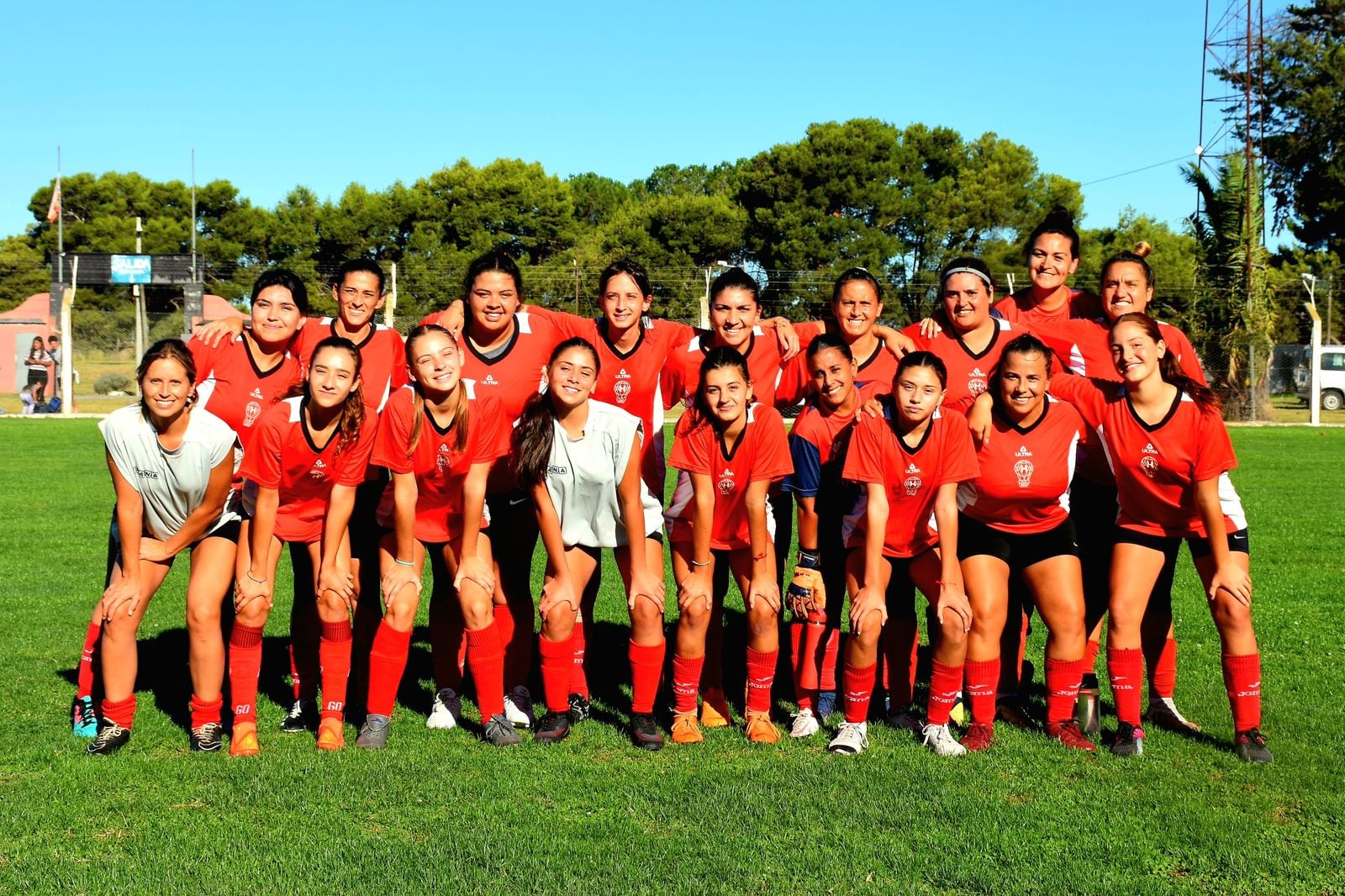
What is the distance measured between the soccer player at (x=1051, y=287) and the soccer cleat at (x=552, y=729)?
2.57 metres

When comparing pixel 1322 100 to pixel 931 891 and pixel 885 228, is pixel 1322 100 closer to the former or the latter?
pixel 885 228

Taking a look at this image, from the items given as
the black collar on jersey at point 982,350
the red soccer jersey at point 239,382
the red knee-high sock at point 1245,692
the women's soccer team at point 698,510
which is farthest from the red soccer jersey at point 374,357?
the red knee-high sock at point 1245,692

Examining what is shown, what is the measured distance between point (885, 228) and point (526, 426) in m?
34.1

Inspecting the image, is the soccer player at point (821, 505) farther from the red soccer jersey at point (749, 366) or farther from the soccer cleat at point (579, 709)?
the soccer cleat at point (579, 709)

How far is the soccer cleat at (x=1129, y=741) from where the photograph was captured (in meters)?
4.28

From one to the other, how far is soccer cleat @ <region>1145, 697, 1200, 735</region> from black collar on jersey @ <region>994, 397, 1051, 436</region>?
50.7 inches

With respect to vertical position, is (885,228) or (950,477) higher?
(885,228)

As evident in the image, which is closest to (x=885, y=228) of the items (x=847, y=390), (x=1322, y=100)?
(x=1322, y=100)

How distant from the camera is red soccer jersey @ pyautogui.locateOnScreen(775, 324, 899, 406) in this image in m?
4.95

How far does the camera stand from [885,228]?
122ft

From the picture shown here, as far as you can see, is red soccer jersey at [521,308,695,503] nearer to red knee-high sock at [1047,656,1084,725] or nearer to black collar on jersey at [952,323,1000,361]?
black collar on jersey at [952,323,1000,361]

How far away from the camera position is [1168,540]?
4.53m

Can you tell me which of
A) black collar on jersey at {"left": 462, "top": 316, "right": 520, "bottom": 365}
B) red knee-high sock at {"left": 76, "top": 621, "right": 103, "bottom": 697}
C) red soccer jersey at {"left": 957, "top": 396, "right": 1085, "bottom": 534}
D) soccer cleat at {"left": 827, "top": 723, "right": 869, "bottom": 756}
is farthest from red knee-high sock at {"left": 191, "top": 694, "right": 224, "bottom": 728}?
red soccer jersey at {"left": 957, "top": 396, "right": 1085, "bottom": 534}

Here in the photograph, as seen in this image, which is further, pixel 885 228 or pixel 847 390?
pixel 885 228
